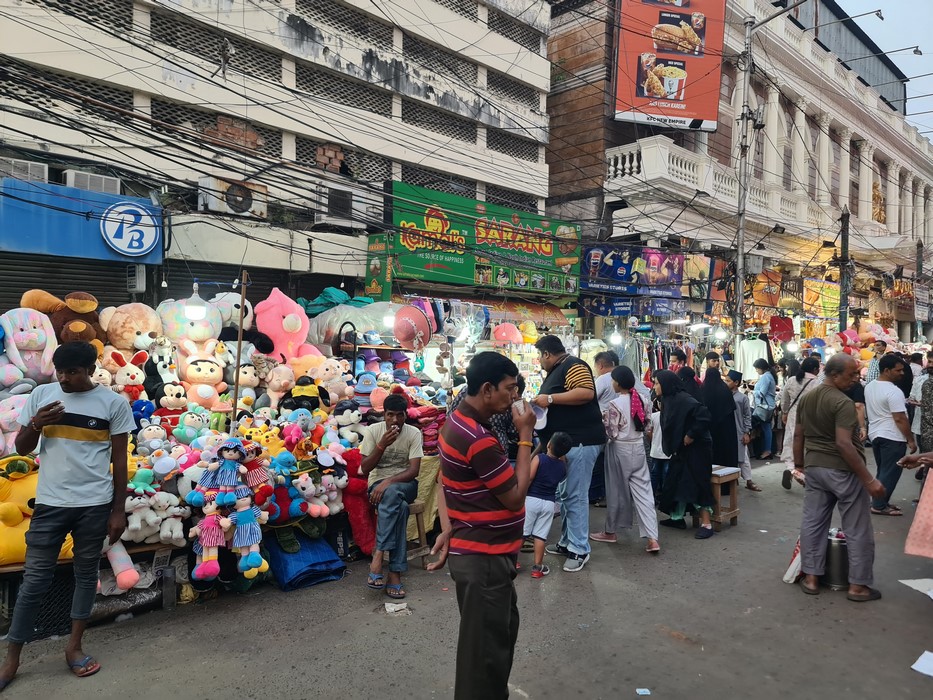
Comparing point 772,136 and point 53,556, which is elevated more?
point 772,136

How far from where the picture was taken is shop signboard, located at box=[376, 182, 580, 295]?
12.7 metres

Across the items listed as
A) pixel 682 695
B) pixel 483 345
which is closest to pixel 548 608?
pixel 682 695

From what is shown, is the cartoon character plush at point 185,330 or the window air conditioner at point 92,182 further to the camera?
the window air conditioner at point 92,182

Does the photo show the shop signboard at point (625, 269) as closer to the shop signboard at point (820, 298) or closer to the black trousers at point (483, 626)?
the shop signboard at point (820, 298)

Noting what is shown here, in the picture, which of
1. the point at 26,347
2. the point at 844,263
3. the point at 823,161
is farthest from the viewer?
the point at 823,161

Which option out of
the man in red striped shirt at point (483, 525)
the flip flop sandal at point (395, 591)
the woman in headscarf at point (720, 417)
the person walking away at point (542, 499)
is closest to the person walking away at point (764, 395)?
the woman in headscarf at point (720, 417)

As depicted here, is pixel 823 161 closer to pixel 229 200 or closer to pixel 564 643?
pixel 229 200

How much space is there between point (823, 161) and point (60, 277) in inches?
952

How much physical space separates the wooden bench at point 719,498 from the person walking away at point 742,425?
5.44ft

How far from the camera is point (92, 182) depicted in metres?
9.34

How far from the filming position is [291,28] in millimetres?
12492

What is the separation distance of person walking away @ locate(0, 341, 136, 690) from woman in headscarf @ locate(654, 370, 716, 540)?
4.73 metres

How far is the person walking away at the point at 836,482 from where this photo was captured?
4.32m

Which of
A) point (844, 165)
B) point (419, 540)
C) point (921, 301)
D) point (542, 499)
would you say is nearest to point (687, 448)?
point (542, 499)
